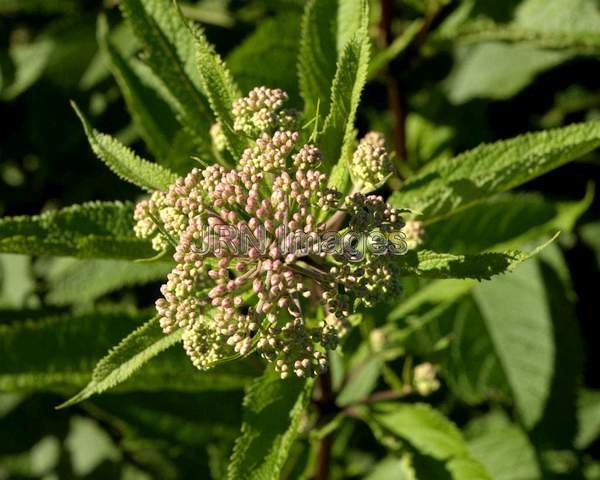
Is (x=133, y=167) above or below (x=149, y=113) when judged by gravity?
below

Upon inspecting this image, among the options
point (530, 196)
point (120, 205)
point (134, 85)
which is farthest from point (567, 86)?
point (120, 205)

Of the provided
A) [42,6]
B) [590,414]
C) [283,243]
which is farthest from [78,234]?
[590,414]

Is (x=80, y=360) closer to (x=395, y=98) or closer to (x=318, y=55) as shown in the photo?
(x=318, y=55)

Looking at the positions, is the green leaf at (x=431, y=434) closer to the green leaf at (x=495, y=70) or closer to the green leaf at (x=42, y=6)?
the green leaf at (x=495, y=70)

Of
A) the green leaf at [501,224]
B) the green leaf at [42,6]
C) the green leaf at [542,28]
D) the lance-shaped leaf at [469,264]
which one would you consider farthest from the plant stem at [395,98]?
the green leaf at [42,6]

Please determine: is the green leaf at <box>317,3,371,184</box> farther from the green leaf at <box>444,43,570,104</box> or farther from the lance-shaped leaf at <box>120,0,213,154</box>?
the green leaf at <box>444,43,570,104</box>

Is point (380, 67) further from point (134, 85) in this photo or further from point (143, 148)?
point (143, 148)

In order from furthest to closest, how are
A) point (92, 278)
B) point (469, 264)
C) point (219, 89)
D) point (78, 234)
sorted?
point (92, 278) → point (78, 234) → point (219, 89) → point (469, 264)

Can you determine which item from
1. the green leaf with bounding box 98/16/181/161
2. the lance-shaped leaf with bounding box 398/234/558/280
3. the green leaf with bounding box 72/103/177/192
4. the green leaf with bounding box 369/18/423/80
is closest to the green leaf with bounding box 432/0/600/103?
the green leaf with bounding box 369/18/423/80
